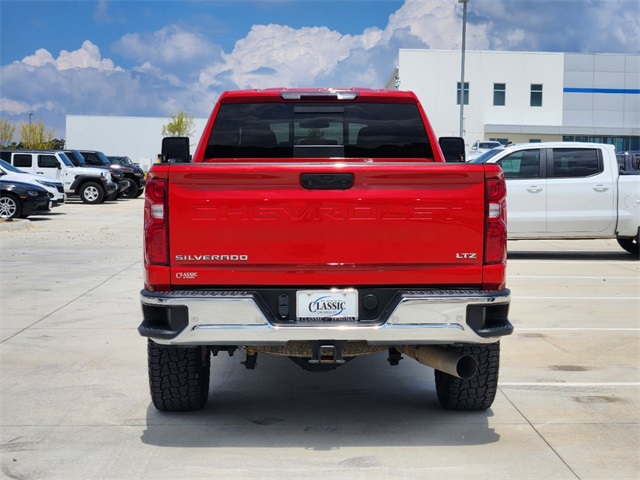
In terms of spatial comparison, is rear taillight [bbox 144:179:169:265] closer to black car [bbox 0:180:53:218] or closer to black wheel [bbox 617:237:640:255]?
black wheel [bbox 617:237:640:255]

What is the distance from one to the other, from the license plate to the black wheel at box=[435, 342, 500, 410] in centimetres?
87

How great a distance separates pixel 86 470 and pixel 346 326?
1541mm

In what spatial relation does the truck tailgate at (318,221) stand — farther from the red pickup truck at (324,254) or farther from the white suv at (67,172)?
the white suv at (67,172)

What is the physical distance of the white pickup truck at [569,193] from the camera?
594 inches

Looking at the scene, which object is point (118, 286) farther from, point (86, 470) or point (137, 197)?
point (137, 197)

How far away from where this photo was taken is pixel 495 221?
17.0 ft

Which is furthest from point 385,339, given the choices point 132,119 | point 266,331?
point 132,119

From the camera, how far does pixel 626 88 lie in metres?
72.5

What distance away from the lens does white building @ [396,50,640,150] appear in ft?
226

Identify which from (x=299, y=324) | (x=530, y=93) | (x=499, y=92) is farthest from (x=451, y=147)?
(x=530, y=93)

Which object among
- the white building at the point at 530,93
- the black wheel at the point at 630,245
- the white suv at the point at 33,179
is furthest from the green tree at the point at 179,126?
the black wheel at the point at 630,245

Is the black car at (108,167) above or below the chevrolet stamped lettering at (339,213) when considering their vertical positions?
below

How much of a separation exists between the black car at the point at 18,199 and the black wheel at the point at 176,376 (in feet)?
59.6

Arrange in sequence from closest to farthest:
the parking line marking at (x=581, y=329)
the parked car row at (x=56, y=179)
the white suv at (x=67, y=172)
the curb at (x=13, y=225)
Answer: the parking line marking at (x=581, y=329)
the curb at (x=13, y=225)
the parked car row at (x=56, y=179)
the white suv at (x=67, y=172)
